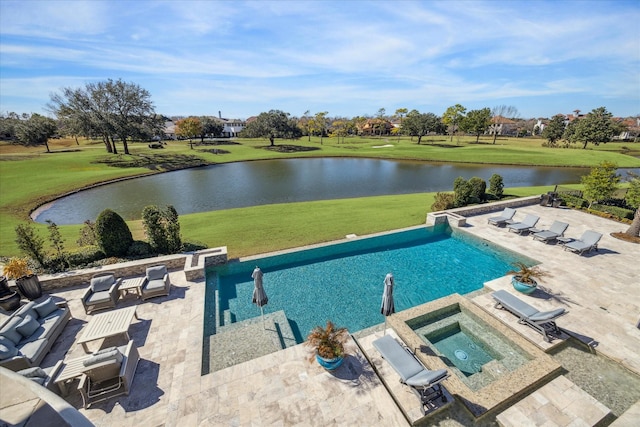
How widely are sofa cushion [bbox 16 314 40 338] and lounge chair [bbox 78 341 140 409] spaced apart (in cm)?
254

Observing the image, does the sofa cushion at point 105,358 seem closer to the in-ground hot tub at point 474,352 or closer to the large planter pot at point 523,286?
the in-ground hot tub at point 474,352

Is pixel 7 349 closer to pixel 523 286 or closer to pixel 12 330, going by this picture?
pixel 12 330

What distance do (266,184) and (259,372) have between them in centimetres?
2730

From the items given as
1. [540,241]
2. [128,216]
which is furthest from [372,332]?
[128,216]

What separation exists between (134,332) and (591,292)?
14.8 m

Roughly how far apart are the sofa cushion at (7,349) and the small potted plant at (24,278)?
3426 mm

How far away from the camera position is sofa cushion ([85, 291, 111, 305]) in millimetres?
8430

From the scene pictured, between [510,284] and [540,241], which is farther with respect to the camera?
[540,241]

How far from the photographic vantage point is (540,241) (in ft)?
43.6

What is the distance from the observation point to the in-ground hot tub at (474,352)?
5895 millimetres

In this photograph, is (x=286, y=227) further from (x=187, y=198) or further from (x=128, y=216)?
(x=187, y=198)

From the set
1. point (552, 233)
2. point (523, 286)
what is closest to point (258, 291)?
point (523, 286)

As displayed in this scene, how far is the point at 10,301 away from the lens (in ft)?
27.5

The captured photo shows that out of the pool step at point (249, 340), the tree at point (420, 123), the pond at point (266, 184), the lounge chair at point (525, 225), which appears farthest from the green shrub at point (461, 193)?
the tree at point (420, 123)
